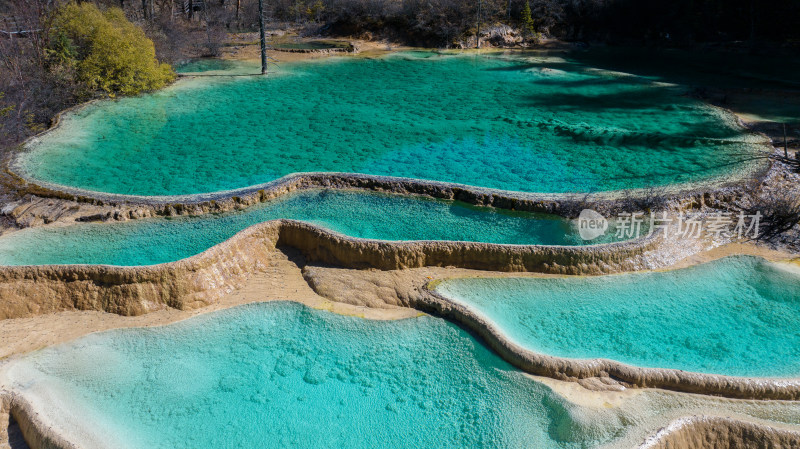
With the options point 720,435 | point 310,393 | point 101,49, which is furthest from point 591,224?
point 101,49

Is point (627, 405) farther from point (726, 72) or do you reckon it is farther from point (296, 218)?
point (726, 72)

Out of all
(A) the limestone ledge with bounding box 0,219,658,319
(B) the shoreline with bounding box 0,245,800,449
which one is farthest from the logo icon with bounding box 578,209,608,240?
(B) the shoreline with bounding box 0,245,800,449

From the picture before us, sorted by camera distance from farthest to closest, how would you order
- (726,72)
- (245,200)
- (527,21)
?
(527,21)
(726,72)
(245,200)

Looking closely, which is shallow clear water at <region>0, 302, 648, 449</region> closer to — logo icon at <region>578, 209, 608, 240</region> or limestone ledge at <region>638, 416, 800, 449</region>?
limestone ledge at <region>638, 416, 800, 449</region>

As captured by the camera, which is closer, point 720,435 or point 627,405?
point 720,435

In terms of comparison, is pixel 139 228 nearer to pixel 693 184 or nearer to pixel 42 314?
pixel 42 314

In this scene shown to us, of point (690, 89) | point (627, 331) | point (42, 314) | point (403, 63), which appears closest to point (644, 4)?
point (690, 89)
